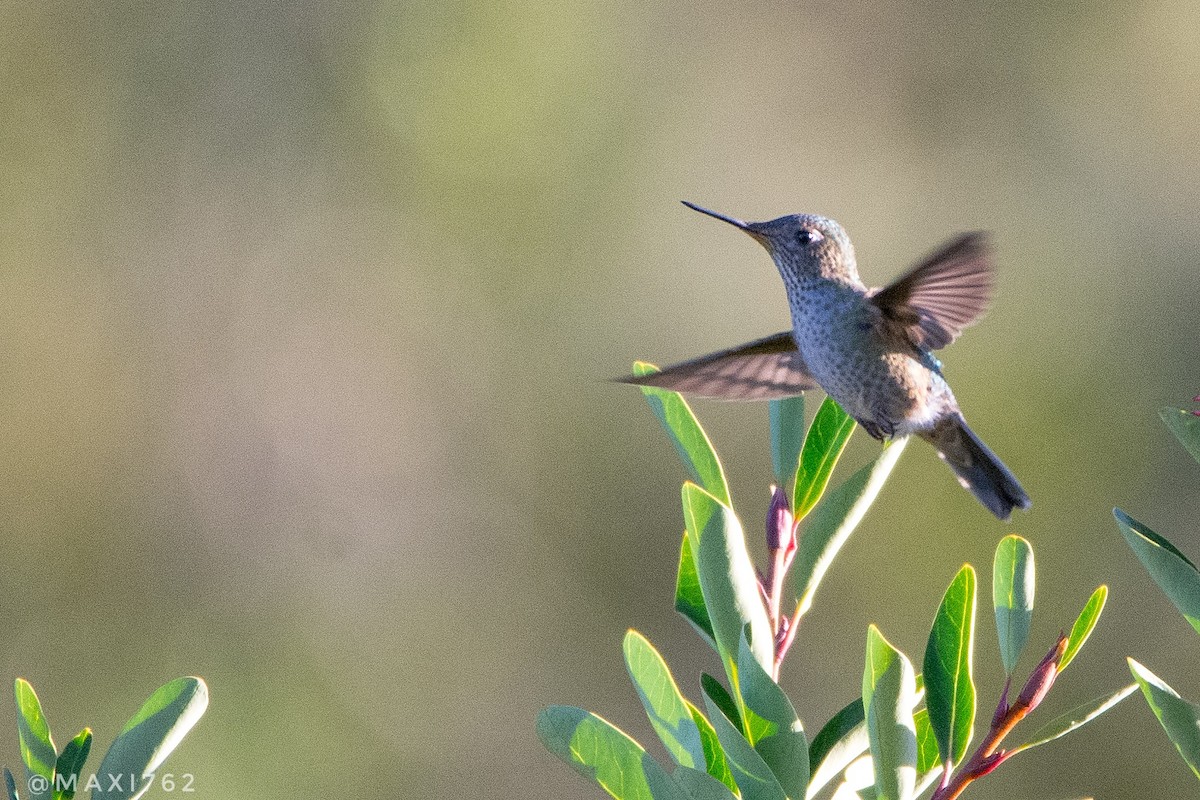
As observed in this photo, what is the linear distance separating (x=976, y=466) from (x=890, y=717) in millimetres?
1249

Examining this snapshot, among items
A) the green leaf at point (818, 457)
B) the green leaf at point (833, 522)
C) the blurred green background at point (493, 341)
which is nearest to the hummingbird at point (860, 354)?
the green leaf at point (818, 457)

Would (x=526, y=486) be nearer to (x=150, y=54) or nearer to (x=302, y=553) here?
(x=302, y=553)

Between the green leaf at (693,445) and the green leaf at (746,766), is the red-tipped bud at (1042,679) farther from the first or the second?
the green leaf at (693,445)

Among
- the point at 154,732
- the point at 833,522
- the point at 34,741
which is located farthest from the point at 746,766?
the point at 34,741

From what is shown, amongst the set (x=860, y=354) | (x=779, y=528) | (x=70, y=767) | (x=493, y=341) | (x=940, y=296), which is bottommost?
(x=493, y=341)

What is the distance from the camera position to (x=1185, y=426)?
4.92 ft

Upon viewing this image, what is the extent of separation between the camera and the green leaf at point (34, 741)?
137cm

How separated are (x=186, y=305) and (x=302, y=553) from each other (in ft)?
5.11

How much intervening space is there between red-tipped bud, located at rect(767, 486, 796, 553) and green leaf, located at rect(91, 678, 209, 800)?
65cm

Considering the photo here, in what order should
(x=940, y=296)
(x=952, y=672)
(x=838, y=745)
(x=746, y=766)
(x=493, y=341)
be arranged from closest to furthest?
1. (x=746, y=766)
2. (x=952, y=672)
3. (x=838, y=745)
4. (x=940, y=296)
5. (x=493, y=341)

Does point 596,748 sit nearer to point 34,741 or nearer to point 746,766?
point 746,766

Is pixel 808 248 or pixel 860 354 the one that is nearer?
pixel 860 354

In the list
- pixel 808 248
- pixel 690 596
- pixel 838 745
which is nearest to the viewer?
pixel 838 745

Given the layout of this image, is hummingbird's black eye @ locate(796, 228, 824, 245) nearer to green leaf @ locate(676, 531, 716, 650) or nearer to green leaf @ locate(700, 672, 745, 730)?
green leaf @ locate(676, 531, 716, 650)
